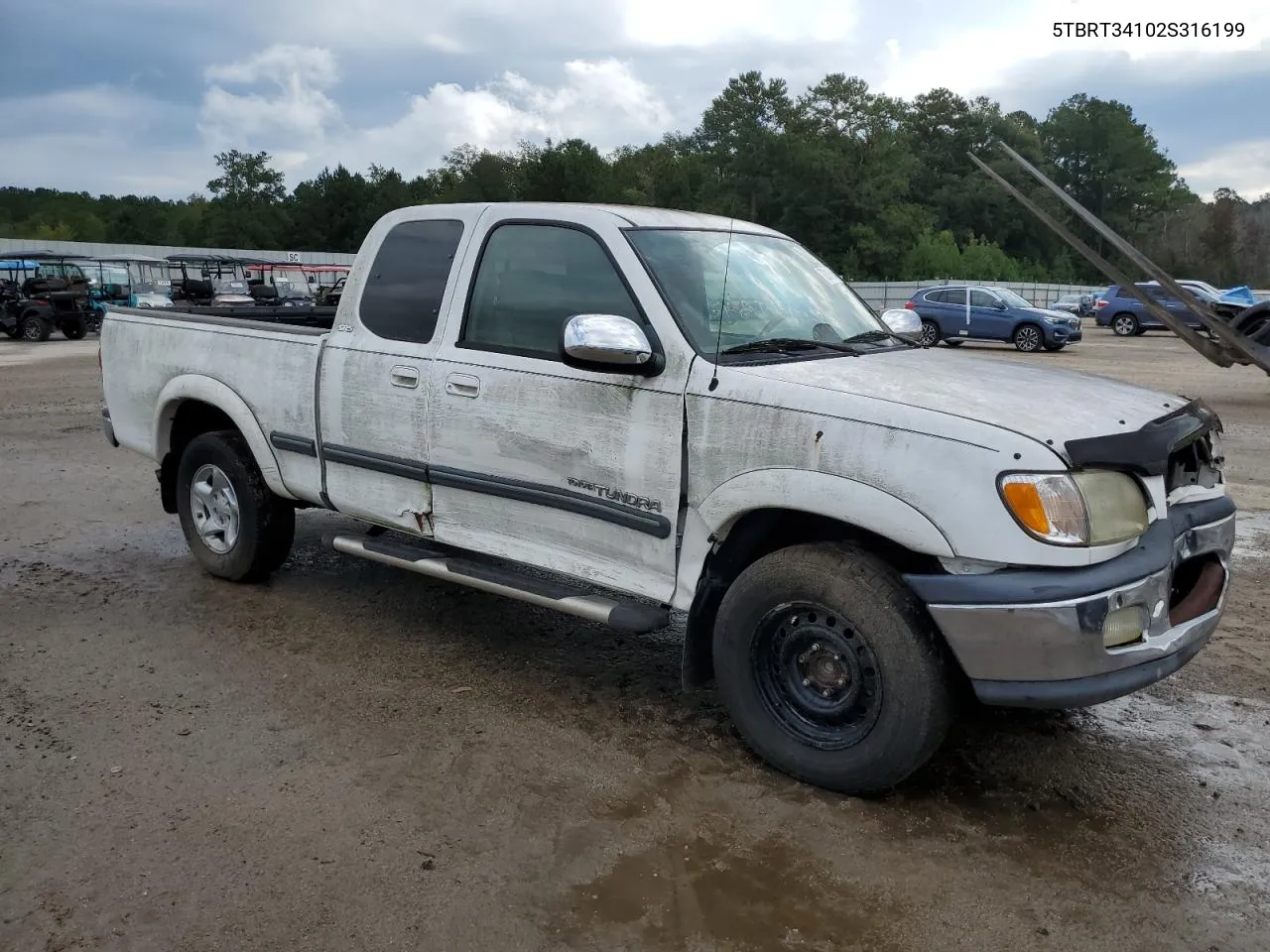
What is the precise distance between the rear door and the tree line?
18261 mm

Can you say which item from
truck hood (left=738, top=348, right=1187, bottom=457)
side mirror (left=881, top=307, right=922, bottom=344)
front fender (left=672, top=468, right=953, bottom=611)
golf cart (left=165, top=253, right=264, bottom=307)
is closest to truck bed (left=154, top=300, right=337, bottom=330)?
side mirror (left=881, top=307, right=922, bottom=344)

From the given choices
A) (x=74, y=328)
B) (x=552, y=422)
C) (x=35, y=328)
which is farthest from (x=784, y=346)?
(x=74, y=328)

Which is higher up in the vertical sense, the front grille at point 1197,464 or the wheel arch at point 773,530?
the front grille at point 1197,464

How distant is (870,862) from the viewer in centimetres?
324

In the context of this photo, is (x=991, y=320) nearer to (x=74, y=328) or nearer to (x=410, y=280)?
(x=74, y=328)

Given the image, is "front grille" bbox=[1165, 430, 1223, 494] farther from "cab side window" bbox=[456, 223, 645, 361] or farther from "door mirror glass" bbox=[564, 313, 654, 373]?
"cab side window" bbox=[456, 223, 645, 361]

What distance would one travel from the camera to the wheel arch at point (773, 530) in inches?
130

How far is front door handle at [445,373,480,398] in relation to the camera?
14.5ft

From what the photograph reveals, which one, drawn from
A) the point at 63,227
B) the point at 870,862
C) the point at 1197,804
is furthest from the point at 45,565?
the point at 63,227

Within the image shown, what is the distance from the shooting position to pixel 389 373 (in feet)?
15.6

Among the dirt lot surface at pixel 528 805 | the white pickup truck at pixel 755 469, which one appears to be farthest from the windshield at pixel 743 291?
the dirt lot surface at pixel 528 805

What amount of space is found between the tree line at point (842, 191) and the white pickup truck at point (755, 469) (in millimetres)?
18494

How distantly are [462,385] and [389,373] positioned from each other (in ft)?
1.49

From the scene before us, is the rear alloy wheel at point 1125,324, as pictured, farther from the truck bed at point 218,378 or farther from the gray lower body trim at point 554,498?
the gray lower body trim at point 554,498
